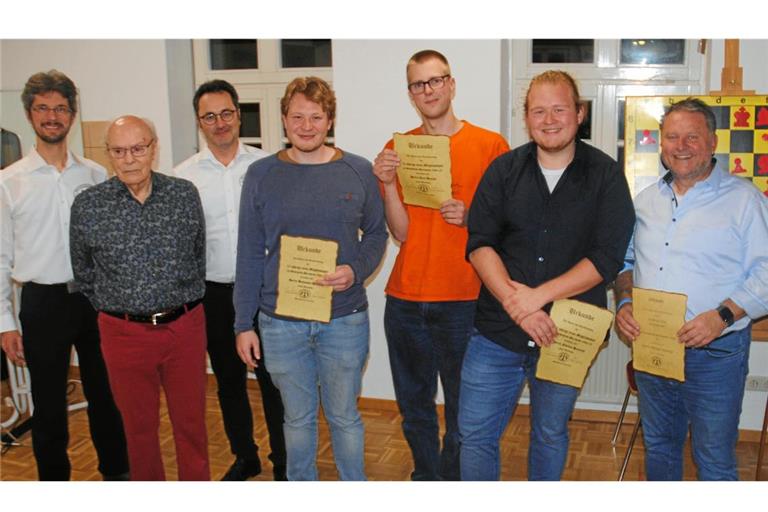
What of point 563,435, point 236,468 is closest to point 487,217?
point 563,435

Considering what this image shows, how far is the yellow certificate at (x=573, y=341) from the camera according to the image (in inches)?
82.5

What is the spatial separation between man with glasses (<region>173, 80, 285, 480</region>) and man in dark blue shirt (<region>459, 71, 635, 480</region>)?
109 cm

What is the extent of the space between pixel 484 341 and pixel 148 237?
47.6 inches

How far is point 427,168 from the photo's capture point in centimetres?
236

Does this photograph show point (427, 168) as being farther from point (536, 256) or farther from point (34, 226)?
point (34, 226)

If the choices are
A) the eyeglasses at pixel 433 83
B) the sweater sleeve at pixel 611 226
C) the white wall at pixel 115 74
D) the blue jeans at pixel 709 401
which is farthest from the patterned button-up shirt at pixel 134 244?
the white wall at pixel 115 74

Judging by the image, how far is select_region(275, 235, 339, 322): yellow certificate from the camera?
2221 mm

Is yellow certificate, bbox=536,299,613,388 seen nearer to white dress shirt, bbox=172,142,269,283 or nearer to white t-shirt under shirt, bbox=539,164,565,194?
white t-shirt under shirt, bbox=539,164,565,194

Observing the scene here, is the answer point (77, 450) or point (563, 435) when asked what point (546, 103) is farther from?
point (77, 450)

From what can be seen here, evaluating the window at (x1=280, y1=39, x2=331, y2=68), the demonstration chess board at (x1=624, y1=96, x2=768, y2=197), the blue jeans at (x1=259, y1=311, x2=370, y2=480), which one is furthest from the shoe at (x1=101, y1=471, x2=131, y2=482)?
the demonstration chess board at (x1=624, y1=96, x2=768, y2=197)

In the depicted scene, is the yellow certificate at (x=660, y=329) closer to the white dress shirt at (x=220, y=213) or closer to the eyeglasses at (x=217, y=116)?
the white dress shirt at (x=220, y=213)

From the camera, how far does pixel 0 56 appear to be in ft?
13.5

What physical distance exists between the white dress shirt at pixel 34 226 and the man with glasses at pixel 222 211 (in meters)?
0.49

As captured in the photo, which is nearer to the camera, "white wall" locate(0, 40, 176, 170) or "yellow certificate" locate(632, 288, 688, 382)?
"yellow certificate" locate(632, 288, 688, 382)
